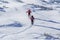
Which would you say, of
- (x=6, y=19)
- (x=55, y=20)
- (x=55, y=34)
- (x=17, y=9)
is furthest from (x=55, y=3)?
(x=55, y=34)

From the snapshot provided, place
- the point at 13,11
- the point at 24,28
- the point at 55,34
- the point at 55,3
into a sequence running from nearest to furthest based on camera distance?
the point at 55,34 < the point at 24,28 < the point at 13,11 < the point at 55,3

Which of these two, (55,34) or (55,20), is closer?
(55,34)

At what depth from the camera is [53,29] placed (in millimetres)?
8031

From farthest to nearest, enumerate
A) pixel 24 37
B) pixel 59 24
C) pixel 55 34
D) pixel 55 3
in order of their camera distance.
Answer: pixel 55 3, pixel 59 24, pixel 55 34, pixel 24 37

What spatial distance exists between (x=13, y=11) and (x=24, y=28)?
3500mm

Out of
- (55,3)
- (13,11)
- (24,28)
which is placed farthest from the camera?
(55,3)

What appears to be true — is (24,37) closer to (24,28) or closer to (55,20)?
(24,28)

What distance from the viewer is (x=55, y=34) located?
7.40 metres

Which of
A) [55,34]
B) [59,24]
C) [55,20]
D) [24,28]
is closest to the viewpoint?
[55,34]

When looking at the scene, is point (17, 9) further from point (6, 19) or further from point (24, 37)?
point (24, 37)

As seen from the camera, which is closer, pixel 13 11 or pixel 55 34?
pixel 55 34

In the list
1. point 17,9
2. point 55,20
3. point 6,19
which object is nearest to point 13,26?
point 6,19

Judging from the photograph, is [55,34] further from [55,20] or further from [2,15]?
[2,15]

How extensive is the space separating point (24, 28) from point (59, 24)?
2011 millimetres
